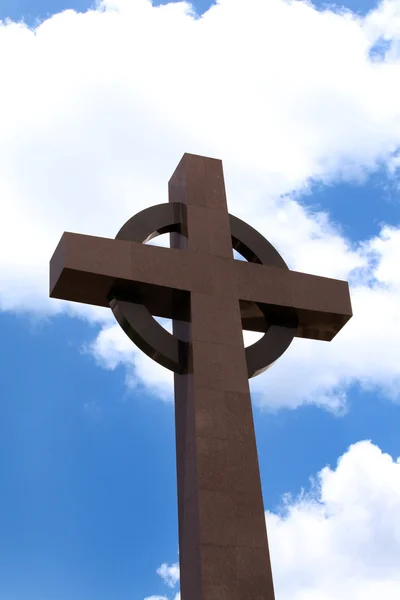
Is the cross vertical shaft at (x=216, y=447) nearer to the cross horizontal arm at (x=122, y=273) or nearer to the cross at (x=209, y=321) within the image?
the cross at (x=209, y=321)

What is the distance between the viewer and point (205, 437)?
11.0m

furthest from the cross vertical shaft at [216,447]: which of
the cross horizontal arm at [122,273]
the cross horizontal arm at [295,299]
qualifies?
the cross horizontal arm at [295,299]

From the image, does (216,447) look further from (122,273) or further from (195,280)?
(122,273)

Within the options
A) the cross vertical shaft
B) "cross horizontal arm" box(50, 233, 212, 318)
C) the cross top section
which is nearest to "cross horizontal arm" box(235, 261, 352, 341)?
the cross top section

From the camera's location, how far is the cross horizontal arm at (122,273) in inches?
469

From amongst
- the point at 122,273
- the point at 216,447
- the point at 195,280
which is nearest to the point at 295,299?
the point at 195,280

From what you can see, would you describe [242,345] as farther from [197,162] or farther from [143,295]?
[197,162]

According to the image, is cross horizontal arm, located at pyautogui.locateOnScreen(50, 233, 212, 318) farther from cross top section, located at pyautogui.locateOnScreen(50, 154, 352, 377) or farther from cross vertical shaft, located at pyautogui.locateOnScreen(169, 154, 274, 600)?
cross vertical shaft, located at pyautogui.locateOnScreen(169, 154, 274, 600)

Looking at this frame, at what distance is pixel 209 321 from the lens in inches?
473

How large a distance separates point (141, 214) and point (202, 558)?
199 inches

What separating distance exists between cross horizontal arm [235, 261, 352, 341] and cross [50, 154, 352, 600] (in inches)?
0.8

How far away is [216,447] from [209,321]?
6.01 ft

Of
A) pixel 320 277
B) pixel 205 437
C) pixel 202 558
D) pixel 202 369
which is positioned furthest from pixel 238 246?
pixel 202 558

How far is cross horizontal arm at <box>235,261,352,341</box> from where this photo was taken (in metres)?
12.9
